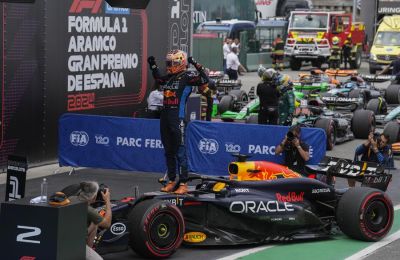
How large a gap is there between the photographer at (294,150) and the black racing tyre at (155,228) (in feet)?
14.1

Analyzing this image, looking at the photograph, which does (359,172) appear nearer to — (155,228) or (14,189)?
→ (155,228)

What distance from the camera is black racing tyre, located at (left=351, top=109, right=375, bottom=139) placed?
2027 centimetres

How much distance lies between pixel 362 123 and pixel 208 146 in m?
6.43

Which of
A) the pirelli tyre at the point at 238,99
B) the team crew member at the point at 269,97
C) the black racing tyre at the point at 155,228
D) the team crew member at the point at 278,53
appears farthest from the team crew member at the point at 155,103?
the team crew member at the point at 278,53

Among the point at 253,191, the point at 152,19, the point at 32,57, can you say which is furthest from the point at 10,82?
the point at 253,191

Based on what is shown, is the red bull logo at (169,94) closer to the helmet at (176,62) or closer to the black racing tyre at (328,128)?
the helmet at (176,62)

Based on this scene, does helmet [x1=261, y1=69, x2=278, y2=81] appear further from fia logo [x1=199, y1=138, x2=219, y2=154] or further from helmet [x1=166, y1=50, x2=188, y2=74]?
helmet [x1=166, y1=50, x2=188, y2=74]

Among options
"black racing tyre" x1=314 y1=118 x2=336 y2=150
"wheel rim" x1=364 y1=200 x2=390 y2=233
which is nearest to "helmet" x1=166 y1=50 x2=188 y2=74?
"wheel rim" x1=364 y1=200 x2=390 y2=233

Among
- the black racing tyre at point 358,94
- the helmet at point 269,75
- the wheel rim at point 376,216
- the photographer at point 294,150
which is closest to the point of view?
the wheel rim at point 376,216

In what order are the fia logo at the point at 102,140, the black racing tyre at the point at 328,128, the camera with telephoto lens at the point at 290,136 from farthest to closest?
1. the black racing tyre at the point at 328,128
2. the fia logo at the point at 102,140
3. the camera with telephoto lens at the point at 290,136

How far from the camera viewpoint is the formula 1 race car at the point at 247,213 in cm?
945

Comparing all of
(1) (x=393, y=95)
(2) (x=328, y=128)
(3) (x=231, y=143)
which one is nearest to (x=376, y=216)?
(3) (x=231, y=143)

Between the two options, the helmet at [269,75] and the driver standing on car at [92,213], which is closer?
the driver standing on car at [92,213]

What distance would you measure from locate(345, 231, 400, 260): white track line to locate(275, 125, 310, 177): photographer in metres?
2.74
